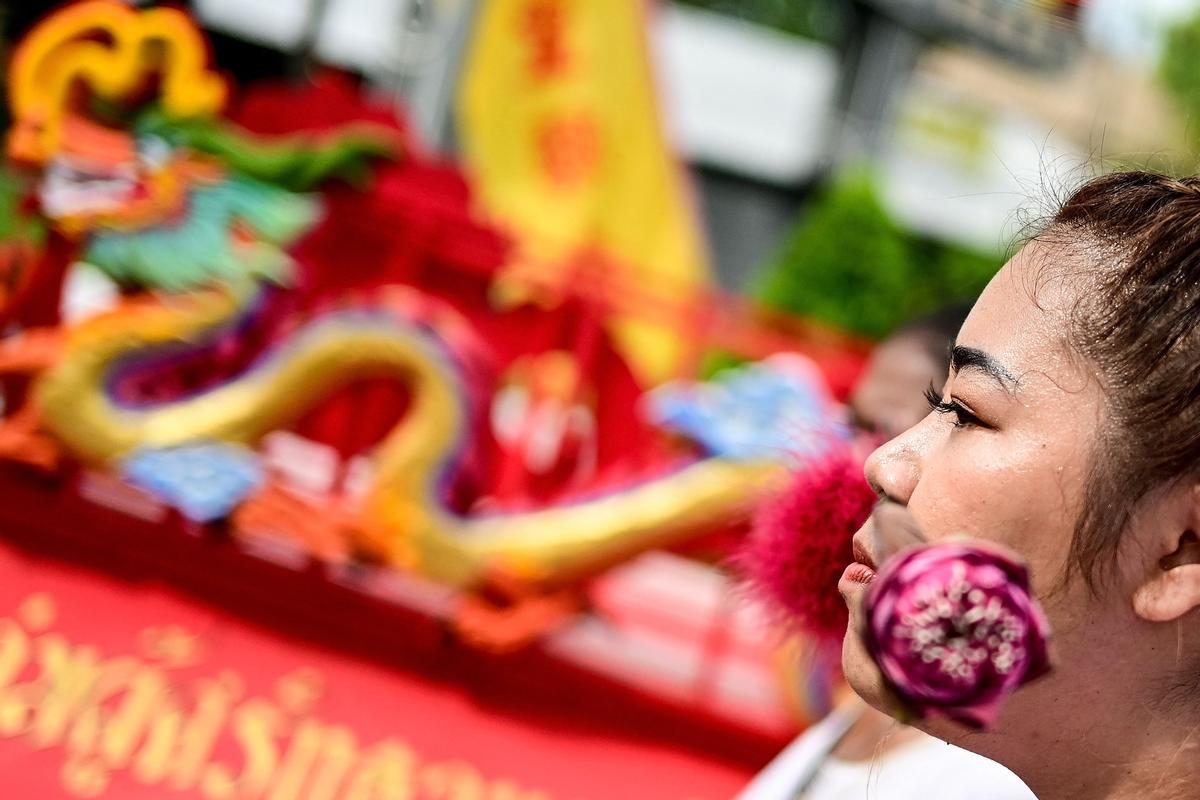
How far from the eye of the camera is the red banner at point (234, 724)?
7.03ft

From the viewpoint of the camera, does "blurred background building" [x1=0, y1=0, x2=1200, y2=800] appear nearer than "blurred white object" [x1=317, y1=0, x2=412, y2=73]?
Yes

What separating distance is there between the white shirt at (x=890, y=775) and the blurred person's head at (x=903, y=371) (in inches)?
29.8

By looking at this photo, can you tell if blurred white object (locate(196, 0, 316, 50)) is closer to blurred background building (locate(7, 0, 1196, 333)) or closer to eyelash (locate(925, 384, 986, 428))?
blurred background building (locate(7, 0, 1196, 333))

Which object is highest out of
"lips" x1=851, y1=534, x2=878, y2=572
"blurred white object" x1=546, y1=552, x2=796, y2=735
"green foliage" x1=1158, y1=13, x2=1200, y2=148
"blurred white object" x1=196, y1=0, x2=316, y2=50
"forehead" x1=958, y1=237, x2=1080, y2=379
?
"green foliage" x1=1158, y1=13, x2=1200, y2=148

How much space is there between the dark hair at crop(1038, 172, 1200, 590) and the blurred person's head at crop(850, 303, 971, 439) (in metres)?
1.05

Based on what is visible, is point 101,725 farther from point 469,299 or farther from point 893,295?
point 893,295

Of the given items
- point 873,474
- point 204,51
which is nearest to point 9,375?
point 204,51

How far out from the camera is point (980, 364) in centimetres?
72

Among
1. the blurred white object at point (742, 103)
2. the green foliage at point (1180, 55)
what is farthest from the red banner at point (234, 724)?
the green foliage at point (1180, 55)

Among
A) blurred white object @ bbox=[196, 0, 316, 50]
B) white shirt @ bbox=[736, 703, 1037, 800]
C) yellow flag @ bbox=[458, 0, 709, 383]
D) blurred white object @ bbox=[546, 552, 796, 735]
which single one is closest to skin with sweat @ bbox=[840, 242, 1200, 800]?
white shirt @ bbox=[736, 703, 1037, 800]

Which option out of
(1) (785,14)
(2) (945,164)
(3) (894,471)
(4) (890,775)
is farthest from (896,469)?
(1) (785,14)

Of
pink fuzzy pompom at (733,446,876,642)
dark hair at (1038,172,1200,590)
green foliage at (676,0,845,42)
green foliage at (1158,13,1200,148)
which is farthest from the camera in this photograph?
green foliage at (1158,13,1200,148)

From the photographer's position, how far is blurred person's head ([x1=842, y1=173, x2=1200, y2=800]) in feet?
2.24

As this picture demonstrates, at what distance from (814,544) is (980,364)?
0.23m
